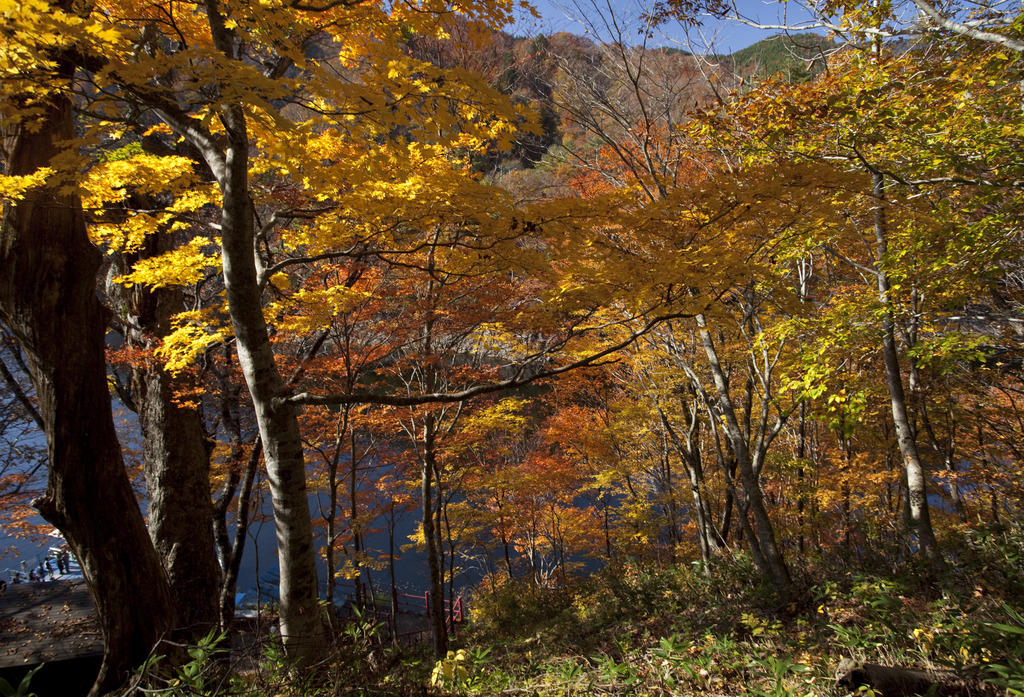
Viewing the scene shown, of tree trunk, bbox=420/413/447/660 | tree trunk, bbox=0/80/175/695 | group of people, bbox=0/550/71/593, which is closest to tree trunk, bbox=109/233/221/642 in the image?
tree trunk, bbox=0/80/175/695

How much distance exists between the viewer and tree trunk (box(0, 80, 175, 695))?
311cm

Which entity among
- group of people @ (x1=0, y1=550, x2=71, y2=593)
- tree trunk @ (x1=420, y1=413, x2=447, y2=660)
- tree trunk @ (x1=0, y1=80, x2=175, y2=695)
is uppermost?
tree trunk @ (x1=0, y1=80, x2=175, y2=695)

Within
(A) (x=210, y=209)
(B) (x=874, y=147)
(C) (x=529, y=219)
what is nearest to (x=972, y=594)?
(B) (x=874, y=147)

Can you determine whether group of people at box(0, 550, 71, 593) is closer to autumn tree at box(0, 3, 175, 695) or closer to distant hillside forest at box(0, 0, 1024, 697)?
distant hillside forest at box(0, 0, 1024, 697)

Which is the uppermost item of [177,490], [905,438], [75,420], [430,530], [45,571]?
[75,420]

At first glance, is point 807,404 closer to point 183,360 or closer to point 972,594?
point 972,594

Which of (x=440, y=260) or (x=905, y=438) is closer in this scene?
(x=440, y=260)

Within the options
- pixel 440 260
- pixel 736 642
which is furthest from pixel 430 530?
pixel 736 642

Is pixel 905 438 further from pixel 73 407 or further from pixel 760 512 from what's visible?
pixel 73 407

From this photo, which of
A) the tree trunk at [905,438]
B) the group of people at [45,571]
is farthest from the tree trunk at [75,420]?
the group of people at [45,571]

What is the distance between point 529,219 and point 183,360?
354 centimetres

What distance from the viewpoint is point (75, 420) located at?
3.17m

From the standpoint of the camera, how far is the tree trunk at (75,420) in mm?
3109

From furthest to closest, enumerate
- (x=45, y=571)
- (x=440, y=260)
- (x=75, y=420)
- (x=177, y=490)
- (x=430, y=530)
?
(x=45, y=571), (x=430, y=530), (x=440, y=260), (x=177, y=490), (x=75, y=420)
